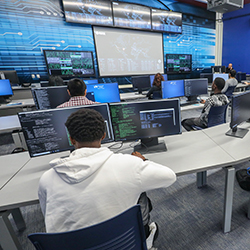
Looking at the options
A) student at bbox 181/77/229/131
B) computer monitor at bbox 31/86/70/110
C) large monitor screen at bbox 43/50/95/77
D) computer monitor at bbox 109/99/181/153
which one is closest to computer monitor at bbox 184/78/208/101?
student at bbox 181/77/229/131

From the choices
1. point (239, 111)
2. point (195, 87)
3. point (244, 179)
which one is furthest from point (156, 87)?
point (244, 179)

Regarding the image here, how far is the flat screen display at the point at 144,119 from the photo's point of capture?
1.39 metres

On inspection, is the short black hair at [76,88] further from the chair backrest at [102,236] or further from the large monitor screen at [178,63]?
the large monitor screen at [178,63]

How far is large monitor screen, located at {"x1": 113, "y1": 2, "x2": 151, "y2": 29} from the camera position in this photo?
5.47m

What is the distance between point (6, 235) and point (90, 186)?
0.85 metres

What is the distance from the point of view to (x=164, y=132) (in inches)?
57.7

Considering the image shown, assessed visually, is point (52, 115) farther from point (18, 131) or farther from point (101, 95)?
point (101, 95)

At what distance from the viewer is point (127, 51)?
6.14 m

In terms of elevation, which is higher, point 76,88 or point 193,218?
point 76,88

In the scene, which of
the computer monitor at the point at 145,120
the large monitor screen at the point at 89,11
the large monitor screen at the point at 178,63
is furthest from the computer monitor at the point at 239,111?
the large monitor screen at the point at 178,63

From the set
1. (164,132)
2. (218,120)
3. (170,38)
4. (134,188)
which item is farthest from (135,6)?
(134,188)

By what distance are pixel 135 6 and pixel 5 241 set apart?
270 inches

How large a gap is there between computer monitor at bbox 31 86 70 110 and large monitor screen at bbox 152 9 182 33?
5.19 metres

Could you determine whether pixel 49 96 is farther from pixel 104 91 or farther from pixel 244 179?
pixel 244 179
